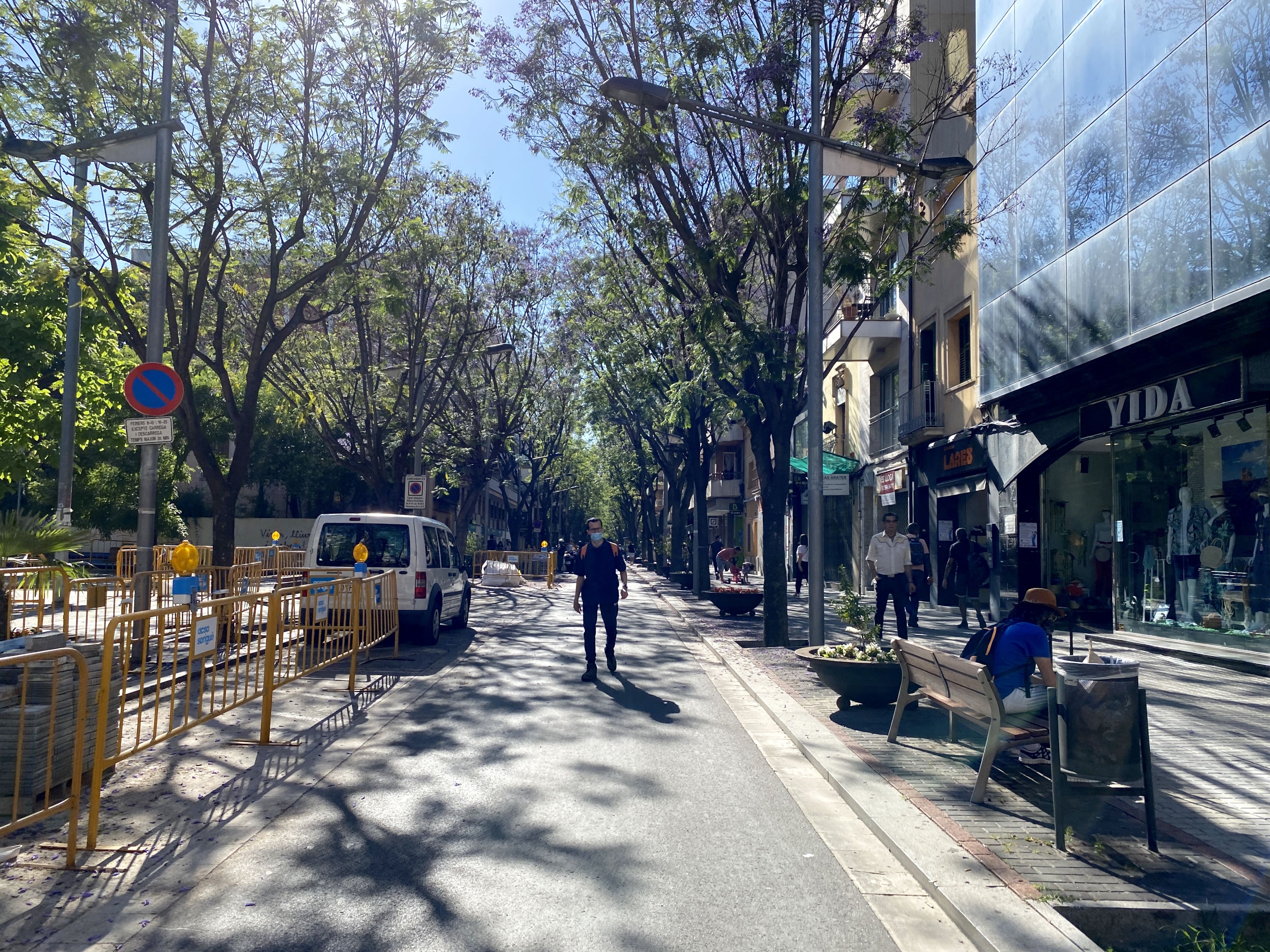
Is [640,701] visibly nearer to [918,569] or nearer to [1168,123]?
[918,569]

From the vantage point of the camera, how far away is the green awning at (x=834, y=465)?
93.3 feet

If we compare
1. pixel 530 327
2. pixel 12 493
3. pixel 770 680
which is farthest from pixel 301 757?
pixel 12 493

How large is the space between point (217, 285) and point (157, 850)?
11.4 m

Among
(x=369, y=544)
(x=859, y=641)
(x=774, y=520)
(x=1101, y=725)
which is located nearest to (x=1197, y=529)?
(x=774, y=520)

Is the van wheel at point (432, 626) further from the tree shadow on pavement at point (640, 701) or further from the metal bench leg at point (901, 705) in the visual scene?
the metal bench leg at point (901, 705)

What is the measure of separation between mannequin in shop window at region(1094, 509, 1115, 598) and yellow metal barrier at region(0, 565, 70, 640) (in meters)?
15.6

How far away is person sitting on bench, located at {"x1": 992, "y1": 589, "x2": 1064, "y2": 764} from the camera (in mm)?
6309

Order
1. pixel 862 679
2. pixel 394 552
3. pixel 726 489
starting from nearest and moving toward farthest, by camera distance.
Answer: pixel 862 679 → pixel 394 552 → pixel 726 489

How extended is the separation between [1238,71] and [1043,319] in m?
5.52

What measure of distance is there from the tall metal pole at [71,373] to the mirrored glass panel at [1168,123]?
14.3 meters

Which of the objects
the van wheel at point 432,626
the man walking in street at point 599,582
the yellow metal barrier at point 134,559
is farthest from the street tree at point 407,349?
the man walking in street at point 599,582

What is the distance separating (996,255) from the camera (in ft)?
61.1

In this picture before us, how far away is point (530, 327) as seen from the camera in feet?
98.4

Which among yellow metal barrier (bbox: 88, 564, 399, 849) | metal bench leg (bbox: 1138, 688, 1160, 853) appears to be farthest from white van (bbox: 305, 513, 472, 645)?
metal bench leg (bbox: 1138, 688, 1160, 853)
